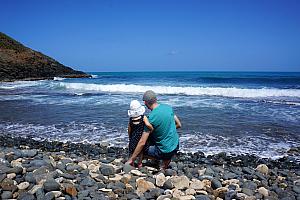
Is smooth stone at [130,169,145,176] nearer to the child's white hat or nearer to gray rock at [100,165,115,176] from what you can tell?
gray rock at [100,165,115,176]

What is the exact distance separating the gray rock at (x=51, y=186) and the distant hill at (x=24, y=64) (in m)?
37.1

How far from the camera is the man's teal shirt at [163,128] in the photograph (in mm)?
4566

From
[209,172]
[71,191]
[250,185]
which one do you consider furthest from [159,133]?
[71,191]

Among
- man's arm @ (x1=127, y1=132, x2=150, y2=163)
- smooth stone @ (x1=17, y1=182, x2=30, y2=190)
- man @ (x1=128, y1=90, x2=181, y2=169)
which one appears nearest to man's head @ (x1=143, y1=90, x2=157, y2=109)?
man @ (x1=128, y1=90, x2=181, y2=169)

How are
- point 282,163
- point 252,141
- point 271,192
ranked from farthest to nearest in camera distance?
point 252,141 < point 282,163 < point 271,192

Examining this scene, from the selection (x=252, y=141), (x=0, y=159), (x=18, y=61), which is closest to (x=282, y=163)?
(x=252, y=141)

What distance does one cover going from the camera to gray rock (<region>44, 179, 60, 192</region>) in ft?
11.7

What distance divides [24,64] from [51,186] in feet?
156

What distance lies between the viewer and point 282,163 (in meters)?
5.91

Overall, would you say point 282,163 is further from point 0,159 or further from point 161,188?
point 0,159

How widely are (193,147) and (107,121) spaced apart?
411 centimetres

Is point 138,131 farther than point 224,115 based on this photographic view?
No

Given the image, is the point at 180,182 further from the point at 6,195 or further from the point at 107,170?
the point at 6,195

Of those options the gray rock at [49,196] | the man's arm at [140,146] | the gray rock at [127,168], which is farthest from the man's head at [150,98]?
the gray rock at [49,196]
